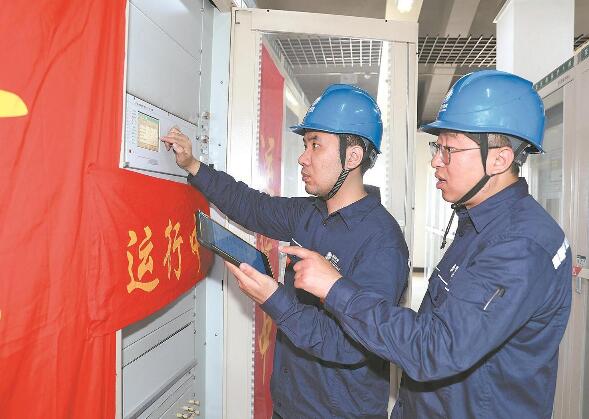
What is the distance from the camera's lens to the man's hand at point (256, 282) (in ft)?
4.62

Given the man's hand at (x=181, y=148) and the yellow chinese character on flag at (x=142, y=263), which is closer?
the yellow chinese character on flag at (x=142, y=263)

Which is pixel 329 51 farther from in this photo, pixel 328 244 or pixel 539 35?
pixel 539 35

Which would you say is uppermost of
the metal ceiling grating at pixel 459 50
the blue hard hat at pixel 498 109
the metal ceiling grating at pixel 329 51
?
the metal ceiling grating at pixel 459 50

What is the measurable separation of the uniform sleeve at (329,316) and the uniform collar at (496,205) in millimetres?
333

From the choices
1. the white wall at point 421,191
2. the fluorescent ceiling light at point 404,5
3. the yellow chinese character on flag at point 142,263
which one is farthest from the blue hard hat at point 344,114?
the white wall at point 421,191

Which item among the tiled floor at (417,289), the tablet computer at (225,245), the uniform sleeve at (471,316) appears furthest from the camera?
the tiled floor at (417,289)

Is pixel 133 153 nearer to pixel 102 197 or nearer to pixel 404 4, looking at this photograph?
pixel 102 197

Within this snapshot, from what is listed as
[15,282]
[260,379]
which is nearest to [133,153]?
[15,282]

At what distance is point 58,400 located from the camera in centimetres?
99

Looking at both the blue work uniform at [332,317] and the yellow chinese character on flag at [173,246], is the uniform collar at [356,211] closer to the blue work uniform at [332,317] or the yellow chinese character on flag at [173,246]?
the blue work uniform at [332,317]

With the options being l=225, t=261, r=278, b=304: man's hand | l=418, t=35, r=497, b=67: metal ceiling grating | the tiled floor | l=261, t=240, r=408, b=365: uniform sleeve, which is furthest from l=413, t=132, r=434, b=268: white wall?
l=225, t=261, r=278, b=304: man's hand

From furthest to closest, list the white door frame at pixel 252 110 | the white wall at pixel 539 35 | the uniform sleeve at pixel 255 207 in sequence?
the white wall at pixel 539 35 < the white door frame at pixel 252 110 < the uniform sleeve at pixel 255 207

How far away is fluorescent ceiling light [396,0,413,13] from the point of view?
12.0 feet

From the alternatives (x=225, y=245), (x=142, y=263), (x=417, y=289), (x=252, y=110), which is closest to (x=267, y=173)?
(x=252, y=110)
